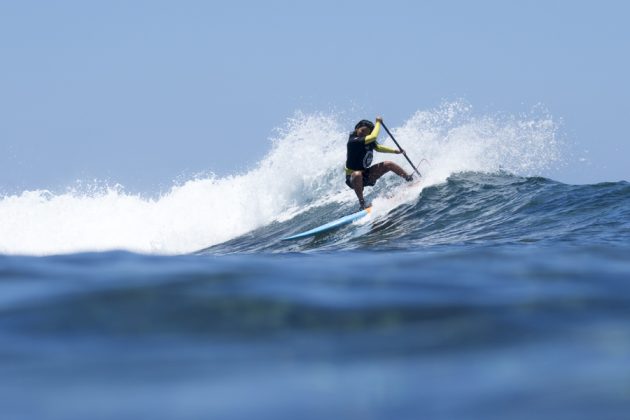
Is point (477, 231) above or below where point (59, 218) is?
below

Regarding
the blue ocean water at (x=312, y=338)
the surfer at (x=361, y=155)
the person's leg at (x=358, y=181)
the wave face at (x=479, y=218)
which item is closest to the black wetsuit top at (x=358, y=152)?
the surfer at (x=361, y=155)

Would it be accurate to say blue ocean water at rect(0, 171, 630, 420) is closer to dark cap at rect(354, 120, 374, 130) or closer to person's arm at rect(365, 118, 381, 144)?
person's arm at rect(365, 118, 381, 144)

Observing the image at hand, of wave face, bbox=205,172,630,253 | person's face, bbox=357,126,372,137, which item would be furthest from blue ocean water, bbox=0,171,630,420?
person's face, bbox=357,126,372,137

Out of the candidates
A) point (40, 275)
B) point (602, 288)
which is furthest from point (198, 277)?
point (602, 288)

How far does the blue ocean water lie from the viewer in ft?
7.87

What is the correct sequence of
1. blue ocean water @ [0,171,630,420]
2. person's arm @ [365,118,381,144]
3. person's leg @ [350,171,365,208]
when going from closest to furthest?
blue ocean water @ [0,171,630,420] → person's arm @ [365,118,381,144] → person's leg @ [350,171,365,208]

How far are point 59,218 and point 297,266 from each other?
63.5ft

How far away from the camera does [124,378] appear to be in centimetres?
261

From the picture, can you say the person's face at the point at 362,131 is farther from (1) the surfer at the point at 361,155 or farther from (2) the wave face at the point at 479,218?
(2) the wave face at the point at 479,218

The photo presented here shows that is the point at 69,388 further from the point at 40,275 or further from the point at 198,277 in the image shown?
the point at 40,275

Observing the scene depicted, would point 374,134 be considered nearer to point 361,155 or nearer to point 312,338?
point 361,155

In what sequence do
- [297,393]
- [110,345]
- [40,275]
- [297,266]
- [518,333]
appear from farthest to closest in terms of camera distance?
[297,266], [40,275], [518,333], [110,345], [297,393]

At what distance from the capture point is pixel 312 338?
122 inches

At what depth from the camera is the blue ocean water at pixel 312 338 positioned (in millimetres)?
2398
